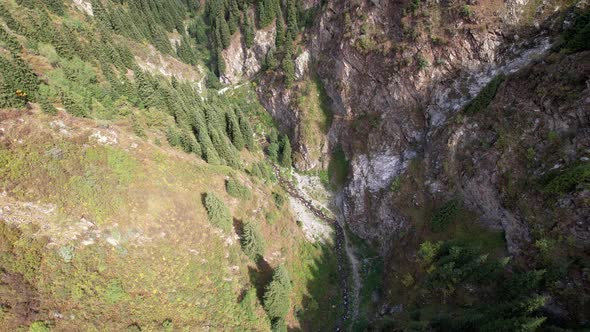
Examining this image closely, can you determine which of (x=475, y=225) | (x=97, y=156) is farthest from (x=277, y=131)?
(x=475, y=225)

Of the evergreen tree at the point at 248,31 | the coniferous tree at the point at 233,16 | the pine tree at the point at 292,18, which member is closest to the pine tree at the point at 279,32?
the pine tree at the point at 292,18

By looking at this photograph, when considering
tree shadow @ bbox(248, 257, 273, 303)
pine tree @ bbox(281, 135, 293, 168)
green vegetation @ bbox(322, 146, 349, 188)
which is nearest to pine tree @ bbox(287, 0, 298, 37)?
pine tree @ bbox(281, 135, 293, 168)

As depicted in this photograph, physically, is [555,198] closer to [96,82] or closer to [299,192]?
[299,192]

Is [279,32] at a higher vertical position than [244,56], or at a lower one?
higher

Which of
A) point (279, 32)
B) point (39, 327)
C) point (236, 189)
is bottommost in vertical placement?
point (39, 327)

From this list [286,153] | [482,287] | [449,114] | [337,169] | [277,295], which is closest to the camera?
[482,287]

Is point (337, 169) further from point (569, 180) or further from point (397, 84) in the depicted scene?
point (569, 180)

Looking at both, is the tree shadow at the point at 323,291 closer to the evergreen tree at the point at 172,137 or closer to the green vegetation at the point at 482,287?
the green vegetation at the point at 482,287

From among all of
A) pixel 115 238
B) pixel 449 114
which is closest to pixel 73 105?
pixel 115 238

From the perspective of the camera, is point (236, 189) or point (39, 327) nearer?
point (39, 327)
